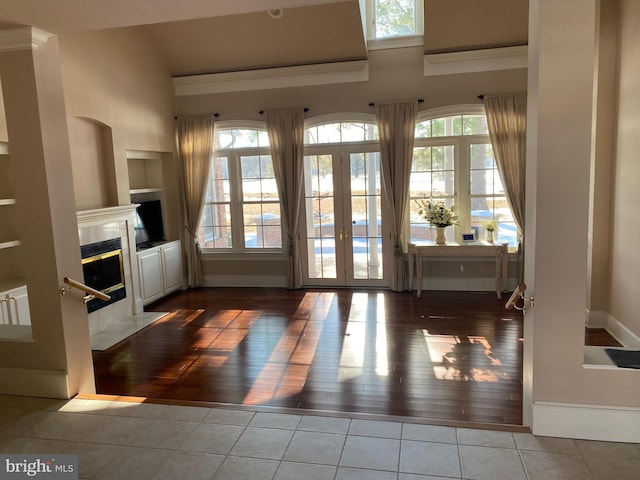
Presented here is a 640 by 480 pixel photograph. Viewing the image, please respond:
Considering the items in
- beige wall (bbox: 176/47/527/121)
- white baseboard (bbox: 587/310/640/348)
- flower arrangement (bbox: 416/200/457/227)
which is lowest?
white baseboard (bbox: 587/310/640/348)

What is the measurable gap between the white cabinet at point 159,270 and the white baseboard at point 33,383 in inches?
119

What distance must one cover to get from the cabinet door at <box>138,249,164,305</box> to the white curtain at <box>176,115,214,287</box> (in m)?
0.95

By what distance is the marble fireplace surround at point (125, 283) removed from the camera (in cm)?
543

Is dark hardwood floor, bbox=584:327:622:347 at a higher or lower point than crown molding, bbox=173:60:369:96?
lower

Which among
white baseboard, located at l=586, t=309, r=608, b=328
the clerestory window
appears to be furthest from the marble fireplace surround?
white baseboard, located at l=586, t=309, r=608, b=328

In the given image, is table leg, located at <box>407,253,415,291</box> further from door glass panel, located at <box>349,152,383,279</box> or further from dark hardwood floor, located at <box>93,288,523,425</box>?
door glass panel, located at <box>349,152,383,279</box>

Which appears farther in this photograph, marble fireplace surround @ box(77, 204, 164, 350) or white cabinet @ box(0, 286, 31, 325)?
marble fireplace surround @ box(77, 204, 164, 350)

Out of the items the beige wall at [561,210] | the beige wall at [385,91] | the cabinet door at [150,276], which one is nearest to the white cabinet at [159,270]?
the cabinet door at [150,276]

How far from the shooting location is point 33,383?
3.53 m

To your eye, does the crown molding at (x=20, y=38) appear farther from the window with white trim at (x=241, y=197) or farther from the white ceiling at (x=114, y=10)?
the window with white trim at (x=241, y=197)

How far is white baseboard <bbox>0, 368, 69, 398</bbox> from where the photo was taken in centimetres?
349

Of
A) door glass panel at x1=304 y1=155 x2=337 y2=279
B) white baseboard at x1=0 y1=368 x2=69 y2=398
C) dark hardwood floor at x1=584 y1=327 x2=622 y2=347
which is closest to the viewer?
white baseboard at x1=0 y1=368 x2=69 y2=398

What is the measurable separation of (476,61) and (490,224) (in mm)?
2305

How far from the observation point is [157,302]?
7023 mm
